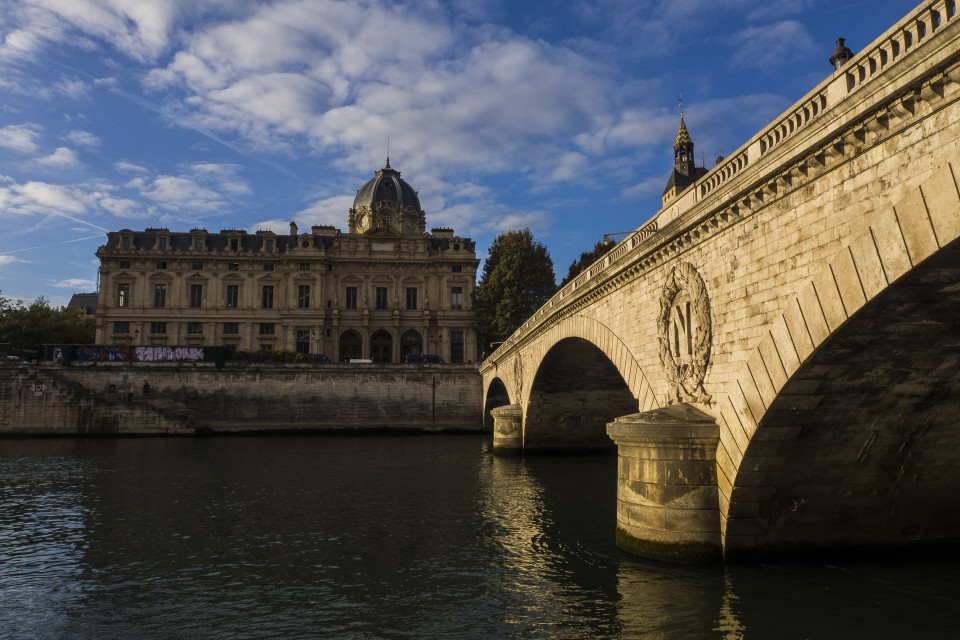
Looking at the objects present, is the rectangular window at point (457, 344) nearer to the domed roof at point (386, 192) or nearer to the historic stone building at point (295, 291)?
the historic stone building at point (295, 291)

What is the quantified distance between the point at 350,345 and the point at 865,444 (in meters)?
65.2

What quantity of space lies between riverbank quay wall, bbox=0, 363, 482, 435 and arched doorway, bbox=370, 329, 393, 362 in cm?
1523

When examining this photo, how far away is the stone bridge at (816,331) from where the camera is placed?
28.5ft

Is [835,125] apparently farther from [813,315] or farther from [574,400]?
[574,400]

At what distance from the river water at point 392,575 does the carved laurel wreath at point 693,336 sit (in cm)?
→ 378

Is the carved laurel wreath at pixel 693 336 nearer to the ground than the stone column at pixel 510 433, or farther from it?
farther from it

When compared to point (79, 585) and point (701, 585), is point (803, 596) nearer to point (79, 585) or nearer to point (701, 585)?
point (701, 585)

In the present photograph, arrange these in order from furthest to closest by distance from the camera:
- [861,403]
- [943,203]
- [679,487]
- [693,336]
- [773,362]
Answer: [693,336] < [679,487] < [861,403] < [773,362] < [943,203]

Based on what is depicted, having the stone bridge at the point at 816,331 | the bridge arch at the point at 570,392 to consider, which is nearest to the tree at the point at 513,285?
the bridge arch at the point at 570,392

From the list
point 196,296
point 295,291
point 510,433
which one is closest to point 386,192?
point 295,291

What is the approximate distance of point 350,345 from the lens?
7444 centimetres

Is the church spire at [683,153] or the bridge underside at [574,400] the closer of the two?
the bridge underside at [574,400]

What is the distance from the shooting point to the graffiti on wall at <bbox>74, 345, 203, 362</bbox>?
188ft

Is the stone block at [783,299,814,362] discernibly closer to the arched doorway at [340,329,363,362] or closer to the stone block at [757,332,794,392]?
the stone block at [757,332,794,392]
